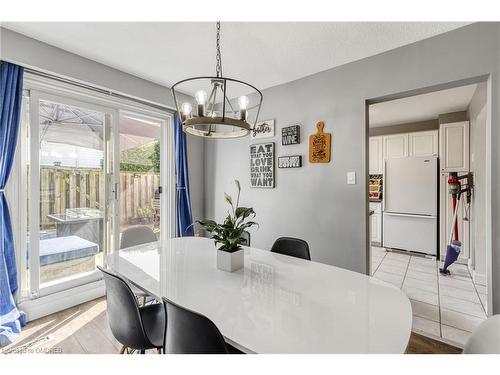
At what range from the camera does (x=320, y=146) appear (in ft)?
8.55

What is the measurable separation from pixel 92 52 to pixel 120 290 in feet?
7.36

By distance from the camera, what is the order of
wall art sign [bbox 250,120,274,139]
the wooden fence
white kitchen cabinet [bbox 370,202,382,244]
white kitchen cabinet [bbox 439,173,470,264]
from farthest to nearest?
1. white kitchen cabinet [bbox 370,202,382,244]
2. white kitchen cabinet [bbox 439,173,470,264]
3. wall art sign [bbox 250,120,274,139]
4. the wooden fence

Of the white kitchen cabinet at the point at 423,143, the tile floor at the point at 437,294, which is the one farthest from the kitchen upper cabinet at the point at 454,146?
the tile floor at the point at 437,294

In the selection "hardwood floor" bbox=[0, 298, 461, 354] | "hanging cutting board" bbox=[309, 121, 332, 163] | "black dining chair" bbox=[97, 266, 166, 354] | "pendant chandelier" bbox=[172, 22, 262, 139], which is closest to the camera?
"black dining chair" bbox=[97, 266, 166, 354]

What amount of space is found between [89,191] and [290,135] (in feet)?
7.68

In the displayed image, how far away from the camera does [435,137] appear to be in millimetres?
4051

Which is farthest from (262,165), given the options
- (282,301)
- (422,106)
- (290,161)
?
(422,106)

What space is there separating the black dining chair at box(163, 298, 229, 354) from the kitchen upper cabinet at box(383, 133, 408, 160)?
4.68 meters

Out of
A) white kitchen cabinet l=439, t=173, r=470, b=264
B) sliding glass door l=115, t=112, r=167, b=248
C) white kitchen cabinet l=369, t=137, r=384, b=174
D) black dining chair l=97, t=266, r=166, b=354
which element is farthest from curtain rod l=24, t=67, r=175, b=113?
white kitchen cabinet l=439, t=173, r=470, b=264

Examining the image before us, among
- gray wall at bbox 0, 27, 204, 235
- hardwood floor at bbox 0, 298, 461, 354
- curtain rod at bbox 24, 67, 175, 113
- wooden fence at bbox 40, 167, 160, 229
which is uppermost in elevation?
gray wall at bbox 0, 27, 204, 235

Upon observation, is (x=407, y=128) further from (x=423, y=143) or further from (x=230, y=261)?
(x=230, y=261)

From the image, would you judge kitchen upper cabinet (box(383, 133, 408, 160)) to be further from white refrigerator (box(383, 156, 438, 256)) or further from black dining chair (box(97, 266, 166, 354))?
black dining chair (box(97, 266, 166, 354))

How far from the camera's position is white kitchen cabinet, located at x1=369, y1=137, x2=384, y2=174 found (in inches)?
179

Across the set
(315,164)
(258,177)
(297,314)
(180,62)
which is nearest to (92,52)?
(180,62)
